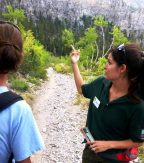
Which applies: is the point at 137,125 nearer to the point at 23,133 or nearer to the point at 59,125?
the point at 23,133

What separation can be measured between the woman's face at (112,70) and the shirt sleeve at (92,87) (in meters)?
0.18

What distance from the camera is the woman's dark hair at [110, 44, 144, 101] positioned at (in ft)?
8.61

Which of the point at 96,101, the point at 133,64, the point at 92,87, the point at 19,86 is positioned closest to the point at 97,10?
the point at 19,86

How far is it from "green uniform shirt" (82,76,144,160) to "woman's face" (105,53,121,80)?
0.14 m

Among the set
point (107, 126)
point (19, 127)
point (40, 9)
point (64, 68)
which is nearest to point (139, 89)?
point (107, 126)

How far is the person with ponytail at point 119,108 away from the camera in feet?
8.68

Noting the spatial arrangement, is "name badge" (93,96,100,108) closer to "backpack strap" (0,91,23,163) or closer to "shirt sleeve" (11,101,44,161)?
"shirt sleeve" (11,101,44,161)

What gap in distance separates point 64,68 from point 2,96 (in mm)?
25679

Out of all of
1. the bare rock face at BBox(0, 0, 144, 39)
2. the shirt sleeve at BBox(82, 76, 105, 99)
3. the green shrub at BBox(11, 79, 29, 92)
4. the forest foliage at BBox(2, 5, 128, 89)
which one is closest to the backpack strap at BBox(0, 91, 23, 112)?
the shirt sleeve at BBox(82, 76, 105, 99)

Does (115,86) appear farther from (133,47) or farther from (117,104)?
(133,47)

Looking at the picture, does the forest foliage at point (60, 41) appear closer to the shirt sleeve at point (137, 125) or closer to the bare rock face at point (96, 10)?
the bare rock face at point (96, 10)

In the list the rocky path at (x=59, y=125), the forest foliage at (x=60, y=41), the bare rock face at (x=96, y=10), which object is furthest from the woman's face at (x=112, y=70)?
the bare rock face at (x=96, y=10)

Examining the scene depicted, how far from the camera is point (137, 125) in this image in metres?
2.65

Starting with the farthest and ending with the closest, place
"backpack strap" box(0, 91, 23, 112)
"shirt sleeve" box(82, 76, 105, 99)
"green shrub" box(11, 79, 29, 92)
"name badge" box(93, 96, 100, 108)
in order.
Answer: "green shrub" box(11, 79, 29, 92) < "shirt sleeve" box(82, 76, 105, 99) < "name badge" box(93, 96, 100, 108) < "backpack strap" box(0, 91, 23, 112)
